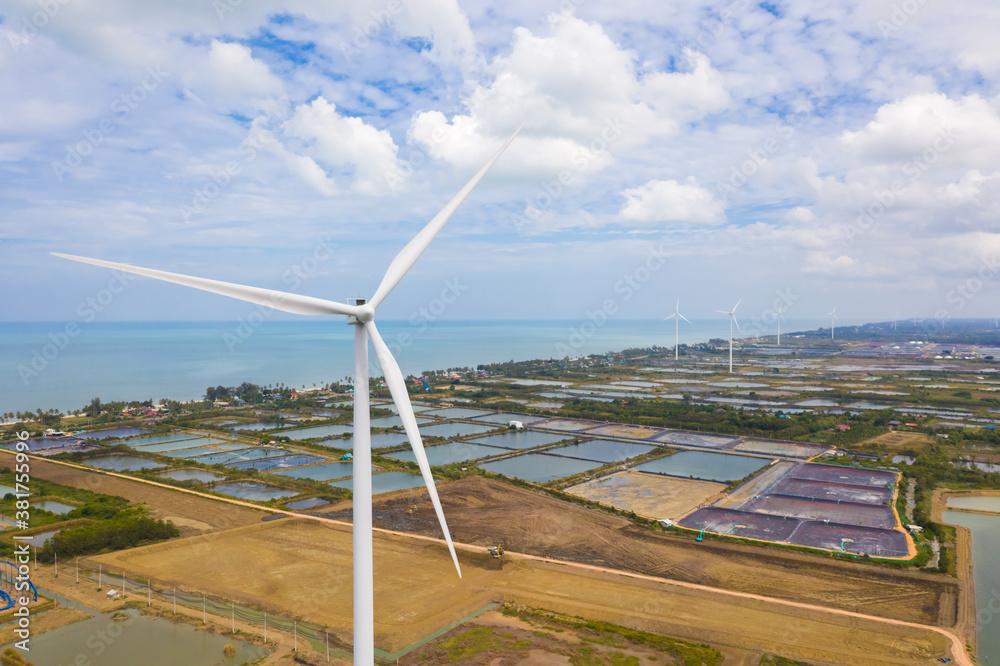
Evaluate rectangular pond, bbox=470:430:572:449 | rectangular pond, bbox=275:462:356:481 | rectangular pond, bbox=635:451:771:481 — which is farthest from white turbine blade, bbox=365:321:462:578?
rectangular pond, bbox=470:430:572:449

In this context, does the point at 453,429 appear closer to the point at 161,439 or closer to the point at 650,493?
the point at 161,439

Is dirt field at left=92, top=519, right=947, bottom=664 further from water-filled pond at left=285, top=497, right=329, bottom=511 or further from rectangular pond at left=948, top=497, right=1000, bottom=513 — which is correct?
rectangular pond at left=948, top=497, right=1000, bottom=513

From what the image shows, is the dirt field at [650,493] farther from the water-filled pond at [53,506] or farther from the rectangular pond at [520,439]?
the water-filled pond at [53,506]

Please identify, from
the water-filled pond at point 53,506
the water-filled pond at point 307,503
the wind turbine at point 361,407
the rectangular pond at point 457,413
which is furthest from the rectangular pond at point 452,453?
the wind turbine at point 361,407

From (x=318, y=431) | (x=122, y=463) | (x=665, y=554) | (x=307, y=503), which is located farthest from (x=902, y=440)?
(x=122, y=463)

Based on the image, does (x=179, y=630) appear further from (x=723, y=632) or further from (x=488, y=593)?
Result: (x=723, y=632)

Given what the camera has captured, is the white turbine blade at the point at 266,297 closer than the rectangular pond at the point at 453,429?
Yes
